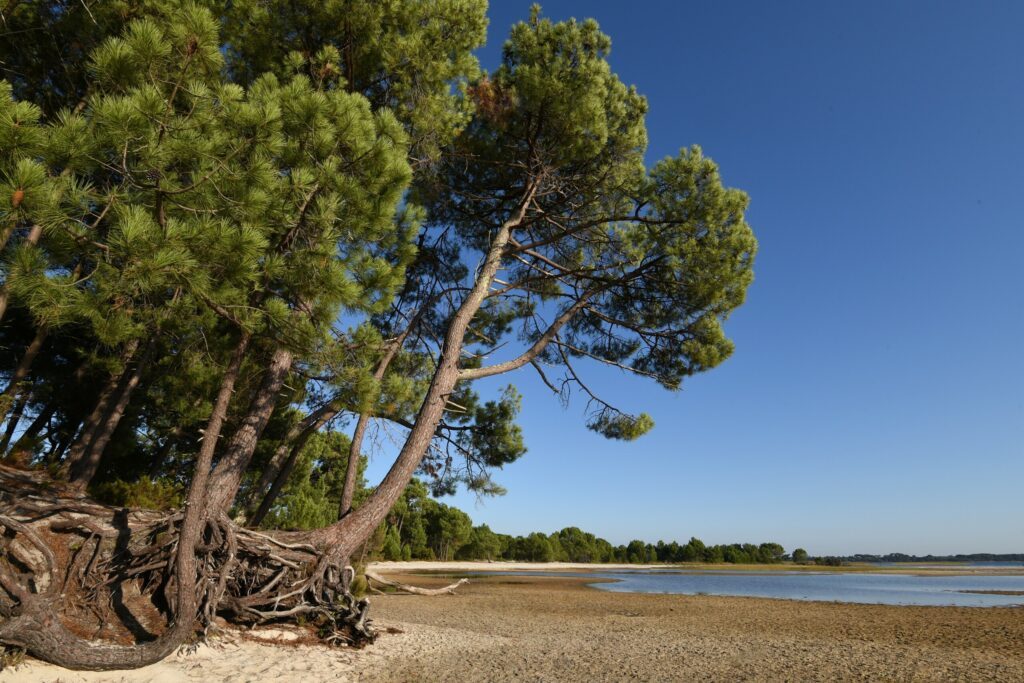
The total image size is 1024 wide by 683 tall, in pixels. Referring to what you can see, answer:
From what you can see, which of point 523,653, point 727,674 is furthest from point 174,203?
point 727,674

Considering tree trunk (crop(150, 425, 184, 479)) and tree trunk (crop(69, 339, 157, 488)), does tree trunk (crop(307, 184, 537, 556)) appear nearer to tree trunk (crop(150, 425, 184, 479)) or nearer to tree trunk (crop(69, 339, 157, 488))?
tree trunk (crop(69, 339, 157, 488))

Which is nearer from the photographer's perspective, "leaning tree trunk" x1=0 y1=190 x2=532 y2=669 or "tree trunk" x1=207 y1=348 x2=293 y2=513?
"leaning tree trunk" x1=0 y1=190 x2=532 y2=669

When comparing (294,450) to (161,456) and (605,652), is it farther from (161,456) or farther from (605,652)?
(605,652)

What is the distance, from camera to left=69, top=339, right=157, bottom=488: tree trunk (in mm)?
7758

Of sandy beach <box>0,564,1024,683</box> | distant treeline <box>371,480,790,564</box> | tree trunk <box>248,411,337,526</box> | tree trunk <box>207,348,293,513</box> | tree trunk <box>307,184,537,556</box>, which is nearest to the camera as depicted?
sandy beach <box>0,564,1024,683</box>

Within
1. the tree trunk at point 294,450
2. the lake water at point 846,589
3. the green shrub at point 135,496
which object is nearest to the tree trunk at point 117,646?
the tree trunk at point 294,450

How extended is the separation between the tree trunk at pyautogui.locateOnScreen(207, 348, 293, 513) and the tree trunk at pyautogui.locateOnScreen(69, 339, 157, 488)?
6.31 ft

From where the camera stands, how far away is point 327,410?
7.89 m

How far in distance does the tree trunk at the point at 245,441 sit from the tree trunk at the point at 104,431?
1.92 metres

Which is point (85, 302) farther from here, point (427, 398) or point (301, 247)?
point (427, 398)

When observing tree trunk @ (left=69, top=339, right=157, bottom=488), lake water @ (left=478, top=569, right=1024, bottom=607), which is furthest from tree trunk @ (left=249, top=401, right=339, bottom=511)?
lake water @ (left=478, top=569, right=1024, bottom=607)

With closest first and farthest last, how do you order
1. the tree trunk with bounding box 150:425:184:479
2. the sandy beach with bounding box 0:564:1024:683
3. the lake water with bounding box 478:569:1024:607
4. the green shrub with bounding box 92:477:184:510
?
the sandy beach with bounding box 0:564:1024:683 < the green shrub with bounding box 92:477:184:510 < the tree trunk with bounding box 150:425:184:479 < the lake water with bounding box 478:569:1024:607

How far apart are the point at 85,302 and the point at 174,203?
0.95m

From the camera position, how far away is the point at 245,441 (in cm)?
669
